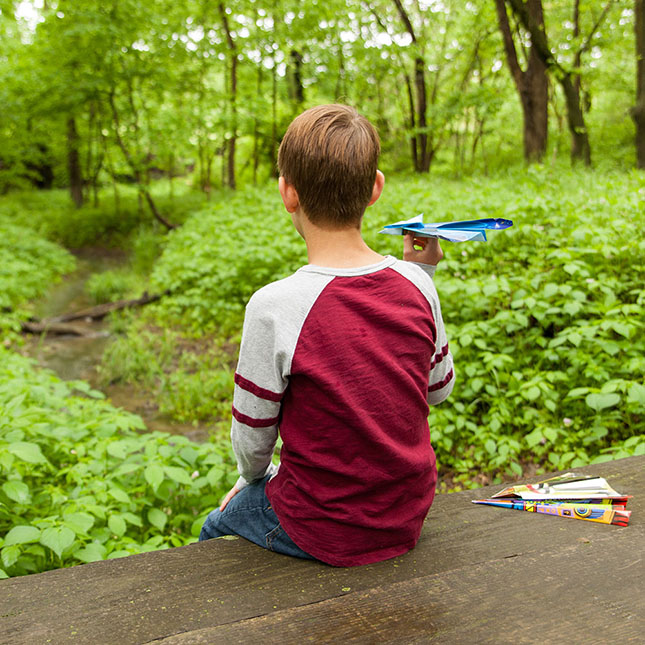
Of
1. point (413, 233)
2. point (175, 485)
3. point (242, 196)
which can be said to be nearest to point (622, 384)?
point (413, 233)

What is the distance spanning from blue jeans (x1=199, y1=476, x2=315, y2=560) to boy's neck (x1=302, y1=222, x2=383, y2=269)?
73cm

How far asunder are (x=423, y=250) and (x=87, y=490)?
1853mm

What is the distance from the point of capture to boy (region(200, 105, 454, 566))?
1.29 metres

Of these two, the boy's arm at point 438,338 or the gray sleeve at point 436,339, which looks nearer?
the gray sleeve at point 436,339

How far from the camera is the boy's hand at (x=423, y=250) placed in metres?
1.64

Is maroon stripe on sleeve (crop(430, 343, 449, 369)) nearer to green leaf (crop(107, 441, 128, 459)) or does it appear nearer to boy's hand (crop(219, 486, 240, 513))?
boy's hand (crop(219, 486, 240, 513))

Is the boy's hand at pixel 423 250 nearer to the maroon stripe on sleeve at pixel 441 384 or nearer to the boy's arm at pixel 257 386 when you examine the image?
the maroon stripe on sleeve at pixel 441 384

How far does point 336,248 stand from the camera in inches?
54.0

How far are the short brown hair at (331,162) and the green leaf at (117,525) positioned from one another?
1.50 m

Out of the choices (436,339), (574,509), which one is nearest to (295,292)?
(436,339)

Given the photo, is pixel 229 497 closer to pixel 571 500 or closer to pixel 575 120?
pixel 571 500

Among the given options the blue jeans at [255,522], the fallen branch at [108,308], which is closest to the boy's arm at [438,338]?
the blue jeans at [255,522]

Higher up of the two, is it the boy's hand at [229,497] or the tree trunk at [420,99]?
the tree trunk at [420,99]

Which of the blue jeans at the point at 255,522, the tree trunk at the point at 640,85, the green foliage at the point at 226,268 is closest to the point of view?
the blue jeans at the point at 255,522
